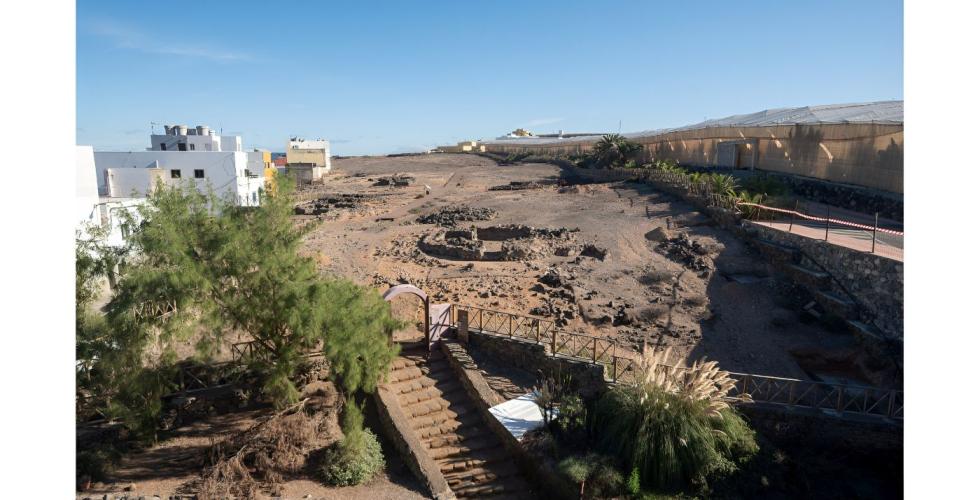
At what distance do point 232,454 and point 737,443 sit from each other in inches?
385

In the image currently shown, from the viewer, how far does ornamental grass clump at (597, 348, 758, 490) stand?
33.9 feet

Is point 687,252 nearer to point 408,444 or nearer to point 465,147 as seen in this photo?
point 408,444

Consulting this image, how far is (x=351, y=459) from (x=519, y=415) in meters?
3.68

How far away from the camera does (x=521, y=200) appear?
39500mm

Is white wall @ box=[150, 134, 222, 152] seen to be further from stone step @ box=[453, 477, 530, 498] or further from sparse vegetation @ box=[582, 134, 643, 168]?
stone step @ box=[453, 477, 530, 498]

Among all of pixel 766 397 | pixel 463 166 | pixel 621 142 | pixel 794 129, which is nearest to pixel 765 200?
pixel 794 129

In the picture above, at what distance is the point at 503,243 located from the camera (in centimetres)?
2616

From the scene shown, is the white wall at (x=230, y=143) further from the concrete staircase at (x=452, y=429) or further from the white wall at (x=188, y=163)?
the concrete staircase at (x=452, y=429)

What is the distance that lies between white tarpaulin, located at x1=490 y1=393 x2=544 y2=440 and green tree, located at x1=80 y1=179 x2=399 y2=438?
2.80 metres

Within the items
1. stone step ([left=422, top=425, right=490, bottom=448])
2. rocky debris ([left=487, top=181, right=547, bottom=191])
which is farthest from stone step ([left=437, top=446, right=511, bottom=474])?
rocky debris ([left=487, top=181, right=547, bottom=191])

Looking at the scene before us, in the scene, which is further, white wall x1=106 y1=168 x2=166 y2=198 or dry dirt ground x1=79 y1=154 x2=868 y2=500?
white wall x1=106 y1=168 x2=166 y2=198

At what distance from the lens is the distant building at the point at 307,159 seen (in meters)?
60.1

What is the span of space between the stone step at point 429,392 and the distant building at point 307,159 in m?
46.3

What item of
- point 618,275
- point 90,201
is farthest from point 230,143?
point 618,275
